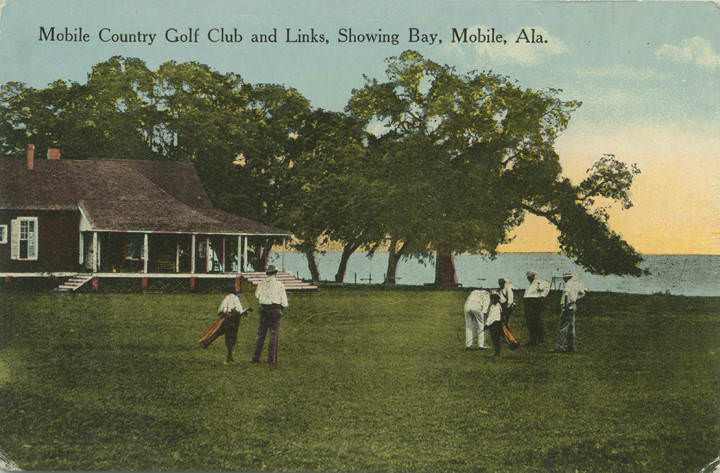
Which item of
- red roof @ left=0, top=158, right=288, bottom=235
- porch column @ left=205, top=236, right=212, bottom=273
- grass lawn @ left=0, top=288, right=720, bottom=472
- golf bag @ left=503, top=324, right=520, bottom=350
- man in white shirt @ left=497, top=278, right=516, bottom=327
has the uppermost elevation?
red roof @ left=0, top=158, right=288, bottom=235

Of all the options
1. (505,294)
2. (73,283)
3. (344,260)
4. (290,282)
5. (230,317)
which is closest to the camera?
(230,317)

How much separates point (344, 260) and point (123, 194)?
6075 millimetres

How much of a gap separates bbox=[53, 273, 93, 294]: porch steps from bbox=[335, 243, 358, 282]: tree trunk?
6.47 meters

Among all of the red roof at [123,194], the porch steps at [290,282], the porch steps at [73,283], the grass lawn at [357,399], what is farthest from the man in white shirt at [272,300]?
the porch steps at [73,283]

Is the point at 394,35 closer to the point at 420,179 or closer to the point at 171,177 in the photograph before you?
the point at 420,179

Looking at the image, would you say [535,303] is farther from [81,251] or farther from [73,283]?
[81,251]

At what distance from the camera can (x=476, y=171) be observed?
14133 mm

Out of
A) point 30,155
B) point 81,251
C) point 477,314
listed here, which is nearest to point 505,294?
point 477,314

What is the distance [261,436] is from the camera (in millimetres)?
7523

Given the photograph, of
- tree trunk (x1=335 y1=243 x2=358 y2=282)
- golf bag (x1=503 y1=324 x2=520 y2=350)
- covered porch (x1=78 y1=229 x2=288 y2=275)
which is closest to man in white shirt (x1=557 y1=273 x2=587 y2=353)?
golf bag (x1=503 y1=324 x2=520 y2=350)

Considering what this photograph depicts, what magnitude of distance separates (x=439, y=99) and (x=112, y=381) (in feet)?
25.5

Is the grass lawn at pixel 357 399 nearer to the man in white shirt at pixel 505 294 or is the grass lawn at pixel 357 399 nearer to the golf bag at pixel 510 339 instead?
the golf bag at pixel 510 339

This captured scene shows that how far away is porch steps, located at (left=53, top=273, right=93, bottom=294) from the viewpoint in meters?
17.8

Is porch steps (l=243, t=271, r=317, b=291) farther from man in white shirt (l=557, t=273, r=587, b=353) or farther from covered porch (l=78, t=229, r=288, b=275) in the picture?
man in white shirt (l=557, t=273, r=587, b=353)
